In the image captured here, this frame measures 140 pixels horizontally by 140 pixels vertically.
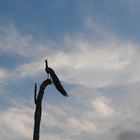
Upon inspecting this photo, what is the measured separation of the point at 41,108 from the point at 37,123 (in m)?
0.97

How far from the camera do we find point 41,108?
7350cm

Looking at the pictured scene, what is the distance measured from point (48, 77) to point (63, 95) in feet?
5.15

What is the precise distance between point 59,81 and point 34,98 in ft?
6.24

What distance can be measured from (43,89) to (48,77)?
917 millimetres

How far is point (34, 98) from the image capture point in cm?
7362

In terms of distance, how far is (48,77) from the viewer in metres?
74.3

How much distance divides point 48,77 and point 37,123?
121 inches

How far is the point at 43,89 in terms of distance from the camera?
242 feet

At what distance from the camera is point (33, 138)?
73062 millimetres

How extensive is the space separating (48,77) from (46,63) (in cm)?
97

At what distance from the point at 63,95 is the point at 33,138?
3.30 metres

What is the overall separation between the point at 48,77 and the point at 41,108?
2127mm

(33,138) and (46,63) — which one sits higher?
(46,63)
